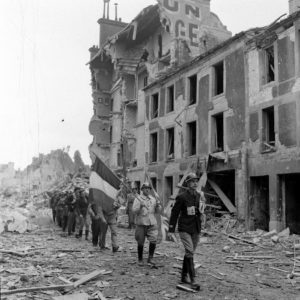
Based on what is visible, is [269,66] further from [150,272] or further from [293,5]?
[150,272]

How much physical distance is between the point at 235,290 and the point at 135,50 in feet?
Result: 109

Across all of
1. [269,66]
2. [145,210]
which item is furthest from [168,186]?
[145,210]

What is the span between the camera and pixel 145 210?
8.98 metres

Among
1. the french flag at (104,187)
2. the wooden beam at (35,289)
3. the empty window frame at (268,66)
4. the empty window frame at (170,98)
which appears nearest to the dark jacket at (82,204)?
the french flag at (104,187)

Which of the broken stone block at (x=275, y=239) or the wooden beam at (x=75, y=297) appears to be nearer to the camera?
the wooden beam at (x=75, y=297)

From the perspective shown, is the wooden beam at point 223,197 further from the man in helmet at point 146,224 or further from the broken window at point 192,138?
the man in helmet at point 146,224

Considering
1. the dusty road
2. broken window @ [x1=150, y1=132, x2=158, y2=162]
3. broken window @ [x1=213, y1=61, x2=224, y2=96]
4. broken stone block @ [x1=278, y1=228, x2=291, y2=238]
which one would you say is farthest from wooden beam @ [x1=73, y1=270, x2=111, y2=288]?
broken window @ [x1=150, y1=132, x2=158, y2=162]

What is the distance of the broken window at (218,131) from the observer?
21.0m

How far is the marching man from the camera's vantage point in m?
7.11

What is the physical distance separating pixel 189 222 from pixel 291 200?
11.3 metres

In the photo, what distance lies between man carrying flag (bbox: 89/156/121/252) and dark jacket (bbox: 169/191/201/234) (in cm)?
393

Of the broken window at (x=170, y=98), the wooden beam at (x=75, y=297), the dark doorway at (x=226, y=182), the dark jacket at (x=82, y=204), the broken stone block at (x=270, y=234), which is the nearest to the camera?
the wooden beam at (x=75, y=297)

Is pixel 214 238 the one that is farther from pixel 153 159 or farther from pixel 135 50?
pixel 135 50

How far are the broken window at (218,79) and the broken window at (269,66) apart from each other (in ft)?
11.7
